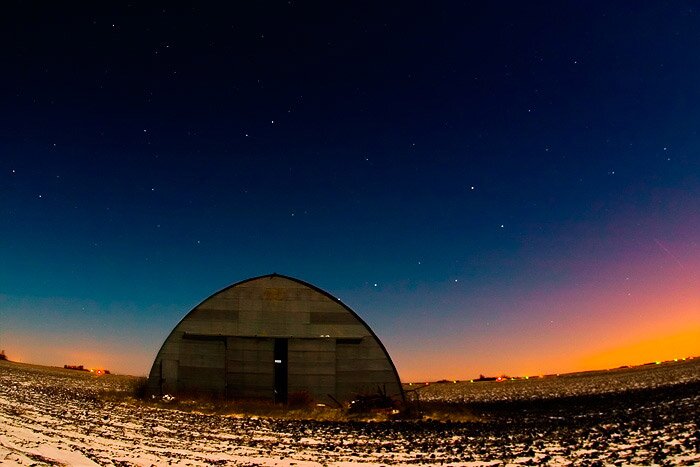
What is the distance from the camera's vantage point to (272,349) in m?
24.5

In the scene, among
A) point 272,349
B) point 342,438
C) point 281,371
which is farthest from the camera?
point 281,371

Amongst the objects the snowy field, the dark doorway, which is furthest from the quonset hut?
the snowy field

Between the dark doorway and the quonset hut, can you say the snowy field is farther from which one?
the dark doorway

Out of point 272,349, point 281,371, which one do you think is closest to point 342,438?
point 272,349

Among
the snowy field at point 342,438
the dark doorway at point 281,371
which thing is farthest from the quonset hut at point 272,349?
the snowy field at point 342,438

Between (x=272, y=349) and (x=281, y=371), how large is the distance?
1797 mm

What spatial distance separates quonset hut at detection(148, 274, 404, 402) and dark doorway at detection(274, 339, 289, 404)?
0.05 meters

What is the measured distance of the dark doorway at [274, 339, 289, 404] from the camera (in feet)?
80.6

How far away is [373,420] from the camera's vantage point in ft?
61.7

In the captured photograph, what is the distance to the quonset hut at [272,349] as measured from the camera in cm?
2406

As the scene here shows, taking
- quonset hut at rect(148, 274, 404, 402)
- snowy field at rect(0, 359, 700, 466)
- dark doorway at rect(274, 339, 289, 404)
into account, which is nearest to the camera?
snowy field at rect(0, 359, 700, 466)

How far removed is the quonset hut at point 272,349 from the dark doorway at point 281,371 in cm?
5

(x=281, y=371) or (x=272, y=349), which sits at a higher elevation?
(x=272, y=349)

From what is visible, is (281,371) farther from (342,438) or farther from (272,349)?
(342,438)
